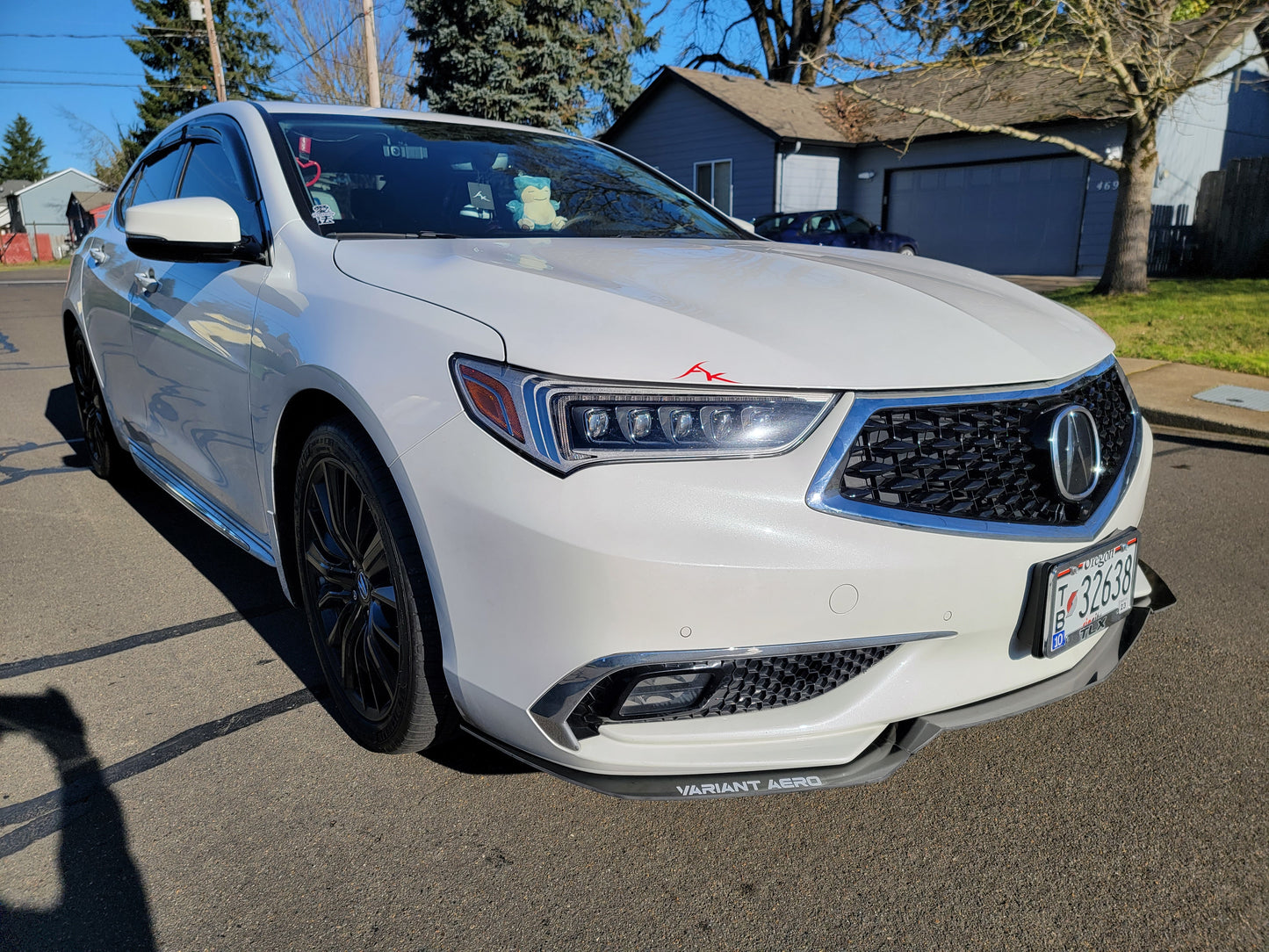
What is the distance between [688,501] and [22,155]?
109335mm

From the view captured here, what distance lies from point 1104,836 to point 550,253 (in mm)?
1905

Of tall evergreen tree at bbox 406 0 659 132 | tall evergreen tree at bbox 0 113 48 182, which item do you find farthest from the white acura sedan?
tall evergreen tree at bbox 0 113 48 182

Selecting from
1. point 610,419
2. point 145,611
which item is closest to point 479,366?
point 610,419

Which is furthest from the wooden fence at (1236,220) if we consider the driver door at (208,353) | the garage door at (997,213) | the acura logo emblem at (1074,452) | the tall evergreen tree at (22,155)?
the tall evergreen tree at (22,155)

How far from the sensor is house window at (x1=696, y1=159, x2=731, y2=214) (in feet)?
83.7

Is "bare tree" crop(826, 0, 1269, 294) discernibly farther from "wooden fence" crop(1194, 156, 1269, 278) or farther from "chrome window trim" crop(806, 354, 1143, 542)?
"chrome window trim" crop(806, 354, 1143, 542)

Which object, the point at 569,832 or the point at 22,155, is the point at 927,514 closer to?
the point at 569,832

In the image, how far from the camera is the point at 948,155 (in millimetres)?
22781

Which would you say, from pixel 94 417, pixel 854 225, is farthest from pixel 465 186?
pixel 854 225

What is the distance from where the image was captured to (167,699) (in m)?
2.71

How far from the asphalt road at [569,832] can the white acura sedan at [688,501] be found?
0.28 meters

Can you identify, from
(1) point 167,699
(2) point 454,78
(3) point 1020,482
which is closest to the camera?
(3) point 1020,482

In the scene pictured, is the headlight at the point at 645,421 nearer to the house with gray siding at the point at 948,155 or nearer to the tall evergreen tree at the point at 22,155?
the house with gray siding at the point at 948,155

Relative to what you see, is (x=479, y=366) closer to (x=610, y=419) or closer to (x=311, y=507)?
(x=610, y=419)
